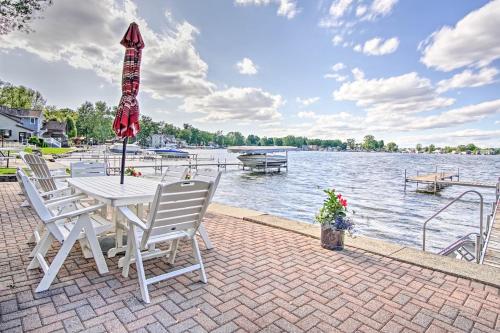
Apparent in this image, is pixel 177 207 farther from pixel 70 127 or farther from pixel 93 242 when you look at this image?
pixel 70 127

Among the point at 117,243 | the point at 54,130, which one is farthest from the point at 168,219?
the point at 54,130

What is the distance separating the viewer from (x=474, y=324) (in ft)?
6.89

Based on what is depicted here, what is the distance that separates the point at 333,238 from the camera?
3.74 meters

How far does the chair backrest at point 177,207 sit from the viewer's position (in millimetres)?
2295

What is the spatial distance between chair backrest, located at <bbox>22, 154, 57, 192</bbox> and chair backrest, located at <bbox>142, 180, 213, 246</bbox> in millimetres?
2799

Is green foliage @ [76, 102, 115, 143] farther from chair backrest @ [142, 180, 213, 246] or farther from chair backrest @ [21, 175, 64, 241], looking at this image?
chair backrest @ [142, 180, 213, 246]

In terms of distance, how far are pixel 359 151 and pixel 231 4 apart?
159033mm

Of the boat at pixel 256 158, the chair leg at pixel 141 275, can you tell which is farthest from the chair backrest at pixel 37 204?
the boat at pixel 256 158

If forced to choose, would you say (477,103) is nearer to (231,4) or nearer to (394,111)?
(394,111)

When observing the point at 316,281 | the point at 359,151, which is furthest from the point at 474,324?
the point at 359,151

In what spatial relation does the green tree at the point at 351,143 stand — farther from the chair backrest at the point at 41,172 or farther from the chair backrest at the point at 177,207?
the chair backrest at the point at 177,207

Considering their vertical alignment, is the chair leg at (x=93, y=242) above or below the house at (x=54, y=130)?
below

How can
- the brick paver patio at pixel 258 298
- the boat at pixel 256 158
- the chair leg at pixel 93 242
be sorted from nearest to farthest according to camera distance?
the brick paver patio at pixel 258 298
the chair leg at pixel 93 242
the boat at pixel 256 158

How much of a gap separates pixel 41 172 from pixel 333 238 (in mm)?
4670
